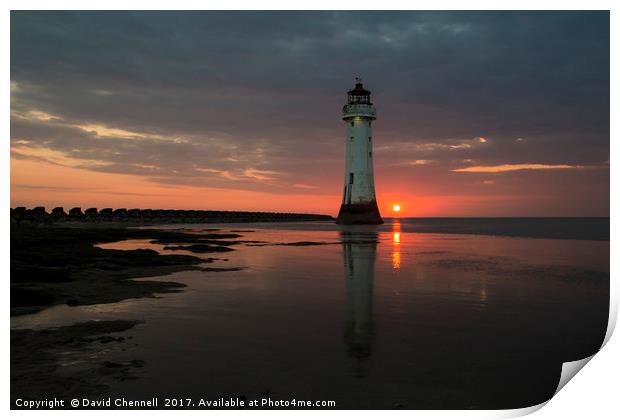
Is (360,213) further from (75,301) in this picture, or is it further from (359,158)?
(75,301)

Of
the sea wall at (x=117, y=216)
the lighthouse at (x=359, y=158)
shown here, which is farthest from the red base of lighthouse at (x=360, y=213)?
the sea wall at (x=117, y=216)

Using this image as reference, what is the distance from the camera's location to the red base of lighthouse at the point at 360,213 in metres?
48.3

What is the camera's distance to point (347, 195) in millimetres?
48094

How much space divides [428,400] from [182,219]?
7181 centimetres

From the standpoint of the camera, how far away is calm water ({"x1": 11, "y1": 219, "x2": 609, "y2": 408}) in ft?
17.6

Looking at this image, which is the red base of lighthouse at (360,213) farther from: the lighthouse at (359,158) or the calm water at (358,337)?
the calm water at (358,337)

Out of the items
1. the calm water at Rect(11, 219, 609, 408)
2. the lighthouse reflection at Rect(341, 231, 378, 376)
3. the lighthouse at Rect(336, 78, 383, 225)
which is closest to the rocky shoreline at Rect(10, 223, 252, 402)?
the calm water at Rect(11, 219, 609, 408)

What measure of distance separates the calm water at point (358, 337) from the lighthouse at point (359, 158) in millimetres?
→ 33683

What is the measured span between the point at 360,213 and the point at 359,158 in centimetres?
576

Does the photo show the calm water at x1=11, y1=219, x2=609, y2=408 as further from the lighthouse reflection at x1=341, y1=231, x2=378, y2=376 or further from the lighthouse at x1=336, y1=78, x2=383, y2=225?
the lighthouse at x1=336, y1=78, x2=383, y2=225

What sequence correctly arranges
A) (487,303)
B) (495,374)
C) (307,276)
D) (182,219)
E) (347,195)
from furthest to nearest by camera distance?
(182,219) < (347,195) < (307,276) < (487,303) < (495,374)
